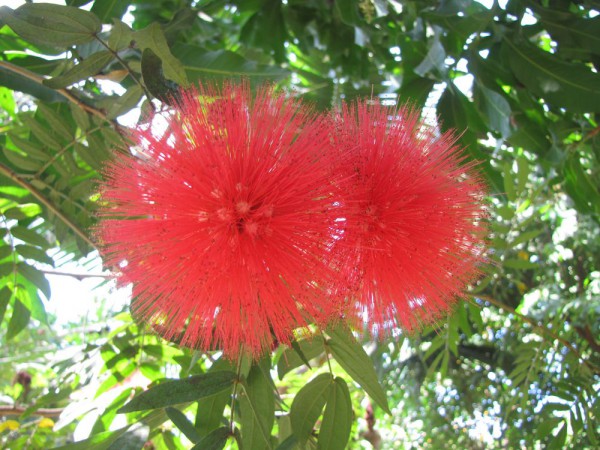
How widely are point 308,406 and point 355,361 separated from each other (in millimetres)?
181

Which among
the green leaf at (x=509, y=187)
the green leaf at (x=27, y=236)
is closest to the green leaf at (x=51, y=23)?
the green leaf at (x=27, y=236)

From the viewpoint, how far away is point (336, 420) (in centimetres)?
135

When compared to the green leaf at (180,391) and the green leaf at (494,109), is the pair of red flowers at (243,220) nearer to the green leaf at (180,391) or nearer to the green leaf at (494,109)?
the green leaf at (180,391)

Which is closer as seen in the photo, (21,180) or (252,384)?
(252,384)

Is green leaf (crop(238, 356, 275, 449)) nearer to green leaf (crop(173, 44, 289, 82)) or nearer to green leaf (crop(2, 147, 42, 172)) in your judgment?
green leaf (crop(173, 44, 289, 82))

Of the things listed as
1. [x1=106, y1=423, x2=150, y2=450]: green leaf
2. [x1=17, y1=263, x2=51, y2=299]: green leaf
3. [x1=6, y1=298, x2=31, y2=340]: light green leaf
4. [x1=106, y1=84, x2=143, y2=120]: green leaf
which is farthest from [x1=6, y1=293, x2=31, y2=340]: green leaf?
[x1=106, y1=423, x2=150, y2=450]: green leaf

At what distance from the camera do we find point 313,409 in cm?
137

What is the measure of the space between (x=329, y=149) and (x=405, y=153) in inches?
10.8

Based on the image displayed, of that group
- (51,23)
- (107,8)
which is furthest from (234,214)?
(107,8)

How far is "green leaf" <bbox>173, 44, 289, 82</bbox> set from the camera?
5.21 feet

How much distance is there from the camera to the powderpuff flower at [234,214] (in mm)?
1180

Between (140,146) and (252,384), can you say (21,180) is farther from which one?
(252,384)

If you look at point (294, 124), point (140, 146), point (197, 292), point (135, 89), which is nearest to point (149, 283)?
point (197, 292)

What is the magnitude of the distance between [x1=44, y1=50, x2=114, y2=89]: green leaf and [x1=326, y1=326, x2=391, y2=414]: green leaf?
98cm
